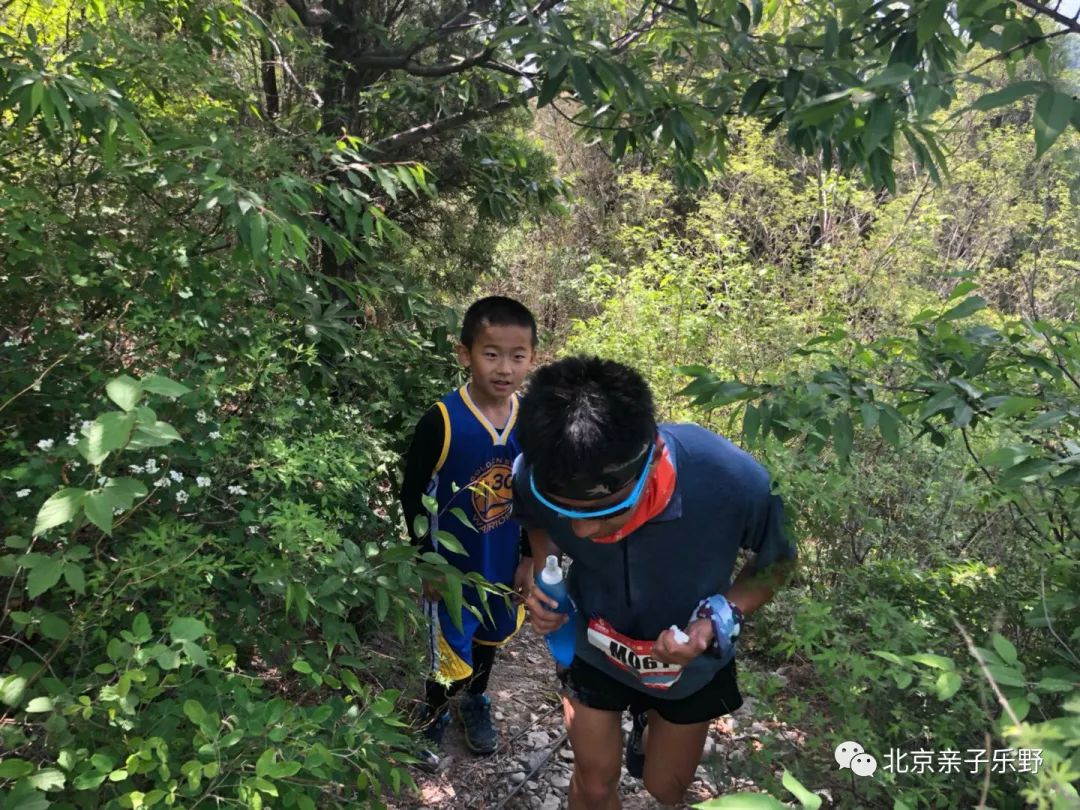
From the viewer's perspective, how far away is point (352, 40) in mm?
3256

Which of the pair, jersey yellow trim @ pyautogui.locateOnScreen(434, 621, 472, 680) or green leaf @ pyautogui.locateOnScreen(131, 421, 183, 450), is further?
jersey yellow trim @ pyautogui.locateOnScreen(434, 621, 472, 680)

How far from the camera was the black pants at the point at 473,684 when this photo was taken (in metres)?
2.41

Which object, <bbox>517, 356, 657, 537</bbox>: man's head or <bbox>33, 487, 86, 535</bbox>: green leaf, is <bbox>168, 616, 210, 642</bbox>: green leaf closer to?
<bbox>33, 487, 86, 535</bbox>: green leaf

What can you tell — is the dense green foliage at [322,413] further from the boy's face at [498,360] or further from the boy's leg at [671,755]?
the boy's face at [498,360]

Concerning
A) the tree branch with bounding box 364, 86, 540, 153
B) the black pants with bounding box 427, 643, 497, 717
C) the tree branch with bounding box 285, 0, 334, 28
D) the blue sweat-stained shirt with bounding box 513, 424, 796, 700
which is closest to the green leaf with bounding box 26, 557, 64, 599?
the blue sweat-stained shirt with bounding box 513, 424, 796, 700

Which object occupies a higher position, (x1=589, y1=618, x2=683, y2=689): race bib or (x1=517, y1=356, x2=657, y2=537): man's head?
(x1=517, y1=356, x2=657, y2=537): man's head

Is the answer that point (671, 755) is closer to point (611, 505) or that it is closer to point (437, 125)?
point (611, 505)

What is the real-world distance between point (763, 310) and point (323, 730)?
4166mm

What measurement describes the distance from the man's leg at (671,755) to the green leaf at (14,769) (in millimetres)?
1452

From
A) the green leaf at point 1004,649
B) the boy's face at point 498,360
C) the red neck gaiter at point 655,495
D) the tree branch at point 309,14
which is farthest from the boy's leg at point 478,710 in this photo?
the tree branch at point 309,14

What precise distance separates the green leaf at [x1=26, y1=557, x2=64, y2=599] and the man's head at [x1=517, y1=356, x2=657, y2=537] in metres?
0.87

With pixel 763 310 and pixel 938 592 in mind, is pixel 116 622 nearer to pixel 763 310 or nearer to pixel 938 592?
pixel 938 592

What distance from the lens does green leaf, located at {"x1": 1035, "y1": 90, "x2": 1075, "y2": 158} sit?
3.28ft

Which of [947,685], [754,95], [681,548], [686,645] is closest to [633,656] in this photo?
[686,645]
